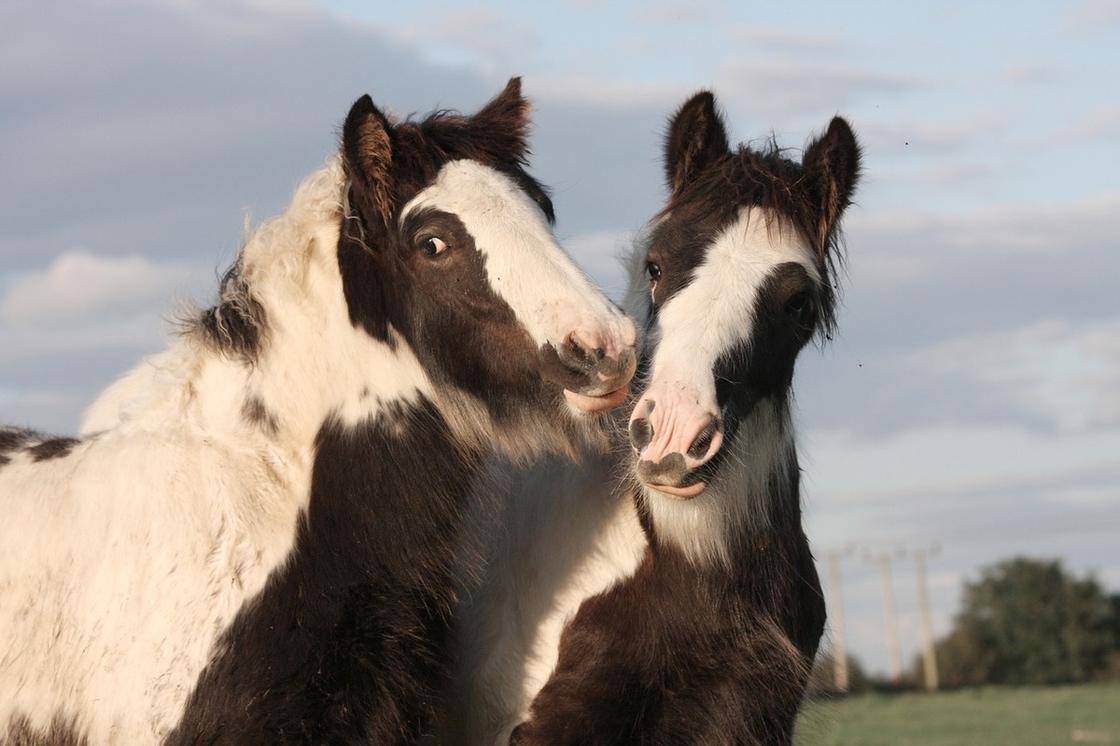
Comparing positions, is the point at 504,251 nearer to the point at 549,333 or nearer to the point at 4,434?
the point at 549,333

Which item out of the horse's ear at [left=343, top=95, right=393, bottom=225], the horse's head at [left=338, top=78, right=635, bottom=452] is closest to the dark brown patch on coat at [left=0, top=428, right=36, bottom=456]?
the horse's head at [left=338, top=78, right=635, bottom=452]

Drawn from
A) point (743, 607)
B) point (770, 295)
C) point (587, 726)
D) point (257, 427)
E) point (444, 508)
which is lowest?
point (587, 726)

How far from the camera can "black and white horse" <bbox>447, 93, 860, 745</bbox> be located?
5.37 metres

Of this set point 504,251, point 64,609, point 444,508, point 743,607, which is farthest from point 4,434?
point 743,607

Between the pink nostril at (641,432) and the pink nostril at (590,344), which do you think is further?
the pink nostril at (641,432)

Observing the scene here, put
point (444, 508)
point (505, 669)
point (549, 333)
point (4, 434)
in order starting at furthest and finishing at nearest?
A: point (4, 434), point (505, 669), point (444, 508), point (549, 333)

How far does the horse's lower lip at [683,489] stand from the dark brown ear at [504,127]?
1.46 metres

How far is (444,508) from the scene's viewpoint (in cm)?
529

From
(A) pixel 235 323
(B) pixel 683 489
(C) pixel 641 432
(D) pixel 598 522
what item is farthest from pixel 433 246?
(D) pixel 598 522

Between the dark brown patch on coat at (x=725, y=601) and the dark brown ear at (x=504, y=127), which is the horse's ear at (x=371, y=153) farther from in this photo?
the dark brown patch on coat at (x=725, y=601)

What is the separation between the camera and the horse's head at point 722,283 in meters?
5.01

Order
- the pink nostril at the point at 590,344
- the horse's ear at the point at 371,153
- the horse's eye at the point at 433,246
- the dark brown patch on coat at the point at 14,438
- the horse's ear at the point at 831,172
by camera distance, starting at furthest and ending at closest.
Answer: the horse's ear at the point at 831,172
the dark brown patch on coat at the point at 14,438
the horse's ear at the point at 371,153
the horse's eye at the point at 433,246
the pink nostril at the point at 590,344

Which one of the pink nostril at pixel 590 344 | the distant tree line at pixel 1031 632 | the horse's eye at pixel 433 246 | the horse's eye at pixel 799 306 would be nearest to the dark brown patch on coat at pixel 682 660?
the horse's eye at pixel 799 306

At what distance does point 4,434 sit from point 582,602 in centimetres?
259
